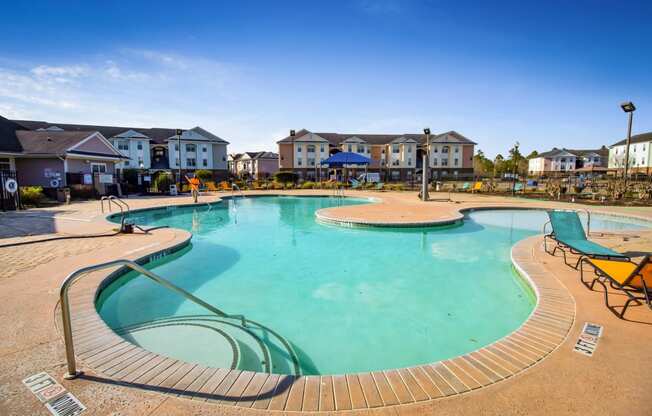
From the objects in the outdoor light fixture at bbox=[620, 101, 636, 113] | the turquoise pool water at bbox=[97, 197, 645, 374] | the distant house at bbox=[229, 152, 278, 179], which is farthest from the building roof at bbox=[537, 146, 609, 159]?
the turquoise pool water at bbox=[97, 197, 645, 374]

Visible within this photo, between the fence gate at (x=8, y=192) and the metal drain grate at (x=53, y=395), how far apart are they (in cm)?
1558

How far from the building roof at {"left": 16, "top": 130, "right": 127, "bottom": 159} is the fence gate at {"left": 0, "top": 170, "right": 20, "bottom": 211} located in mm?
6391

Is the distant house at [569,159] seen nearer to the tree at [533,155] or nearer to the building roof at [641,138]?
the tree at [533,155]

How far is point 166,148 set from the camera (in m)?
45.8

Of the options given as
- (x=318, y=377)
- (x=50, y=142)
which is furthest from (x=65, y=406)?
(x=50, y=142)

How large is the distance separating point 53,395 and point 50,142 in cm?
2530

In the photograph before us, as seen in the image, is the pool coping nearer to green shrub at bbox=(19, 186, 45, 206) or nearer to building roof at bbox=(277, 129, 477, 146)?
green shrub at bbox=(19, 186, 45, 206)

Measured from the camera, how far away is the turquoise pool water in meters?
4.11

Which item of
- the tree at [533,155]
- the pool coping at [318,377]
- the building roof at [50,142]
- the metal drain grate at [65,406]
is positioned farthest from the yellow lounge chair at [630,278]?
the tree at [533,155]

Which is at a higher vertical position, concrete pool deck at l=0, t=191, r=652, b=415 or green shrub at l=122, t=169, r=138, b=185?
green shrub at l=122, t=169, r=138, b=185

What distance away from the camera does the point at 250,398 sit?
7.84 ft

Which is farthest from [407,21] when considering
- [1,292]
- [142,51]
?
[1,292]

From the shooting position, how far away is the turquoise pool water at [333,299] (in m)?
4.11

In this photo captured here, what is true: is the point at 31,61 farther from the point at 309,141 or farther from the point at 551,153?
the point at 551,153
